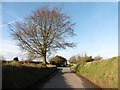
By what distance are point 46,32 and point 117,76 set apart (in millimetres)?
22231

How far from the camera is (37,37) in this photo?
33.2 m

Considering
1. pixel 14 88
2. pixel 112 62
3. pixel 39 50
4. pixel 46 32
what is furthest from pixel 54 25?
pixel 14 88

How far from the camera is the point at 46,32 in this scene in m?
33.6

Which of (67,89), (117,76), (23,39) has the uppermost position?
(23,39)

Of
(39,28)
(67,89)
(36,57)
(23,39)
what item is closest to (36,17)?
(39,28)

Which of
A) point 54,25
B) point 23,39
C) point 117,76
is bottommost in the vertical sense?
point 117,76

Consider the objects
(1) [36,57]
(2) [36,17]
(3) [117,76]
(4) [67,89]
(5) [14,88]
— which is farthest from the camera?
(1) [36,57]

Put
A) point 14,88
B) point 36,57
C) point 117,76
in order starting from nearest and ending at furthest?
point 14,88
point 117,76
point 36,57

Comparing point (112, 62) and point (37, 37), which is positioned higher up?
point (37, 37)

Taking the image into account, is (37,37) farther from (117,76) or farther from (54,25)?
(117,76)

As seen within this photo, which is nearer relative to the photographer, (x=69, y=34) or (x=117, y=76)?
(x=117, y=76)

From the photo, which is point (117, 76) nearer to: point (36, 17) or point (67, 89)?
point (67, 89)

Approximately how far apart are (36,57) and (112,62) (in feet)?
74.2

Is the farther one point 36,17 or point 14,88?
point 36,17
